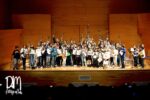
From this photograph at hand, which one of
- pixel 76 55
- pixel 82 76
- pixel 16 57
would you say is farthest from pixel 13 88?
pixel 76 55

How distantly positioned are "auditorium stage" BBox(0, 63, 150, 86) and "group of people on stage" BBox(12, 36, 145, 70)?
1.61 feet

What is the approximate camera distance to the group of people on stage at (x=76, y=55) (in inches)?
545

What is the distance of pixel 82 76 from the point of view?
1352 cm

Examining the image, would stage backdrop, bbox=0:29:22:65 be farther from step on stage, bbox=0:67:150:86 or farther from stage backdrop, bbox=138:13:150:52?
stage backdrop, bbox=138:13:150:52

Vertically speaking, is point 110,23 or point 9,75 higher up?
point 110,23

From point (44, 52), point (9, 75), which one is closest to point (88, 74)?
point (44, 52)

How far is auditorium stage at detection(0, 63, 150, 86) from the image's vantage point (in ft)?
44.0

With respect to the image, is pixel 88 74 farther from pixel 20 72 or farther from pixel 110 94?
pixel 110 94

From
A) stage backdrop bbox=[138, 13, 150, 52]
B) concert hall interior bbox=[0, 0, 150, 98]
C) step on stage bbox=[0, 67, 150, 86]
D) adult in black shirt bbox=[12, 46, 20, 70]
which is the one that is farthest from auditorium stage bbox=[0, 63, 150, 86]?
stage backdrop bbox=[138, 13, 150, 52]

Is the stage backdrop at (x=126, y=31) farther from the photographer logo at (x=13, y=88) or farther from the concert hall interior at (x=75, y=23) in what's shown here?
the photographer logo at (x=13, y=88)

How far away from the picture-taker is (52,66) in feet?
46.9

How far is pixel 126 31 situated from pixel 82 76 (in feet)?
15.1

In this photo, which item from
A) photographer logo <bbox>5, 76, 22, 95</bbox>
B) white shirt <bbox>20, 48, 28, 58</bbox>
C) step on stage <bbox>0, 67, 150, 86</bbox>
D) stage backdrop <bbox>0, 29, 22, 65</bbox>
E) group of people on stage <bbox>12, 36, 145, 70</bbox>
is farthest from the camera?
stage backdrop <bbox>0, 29, 22, 65</bbox>

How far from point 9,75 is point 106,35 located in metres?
6.15
